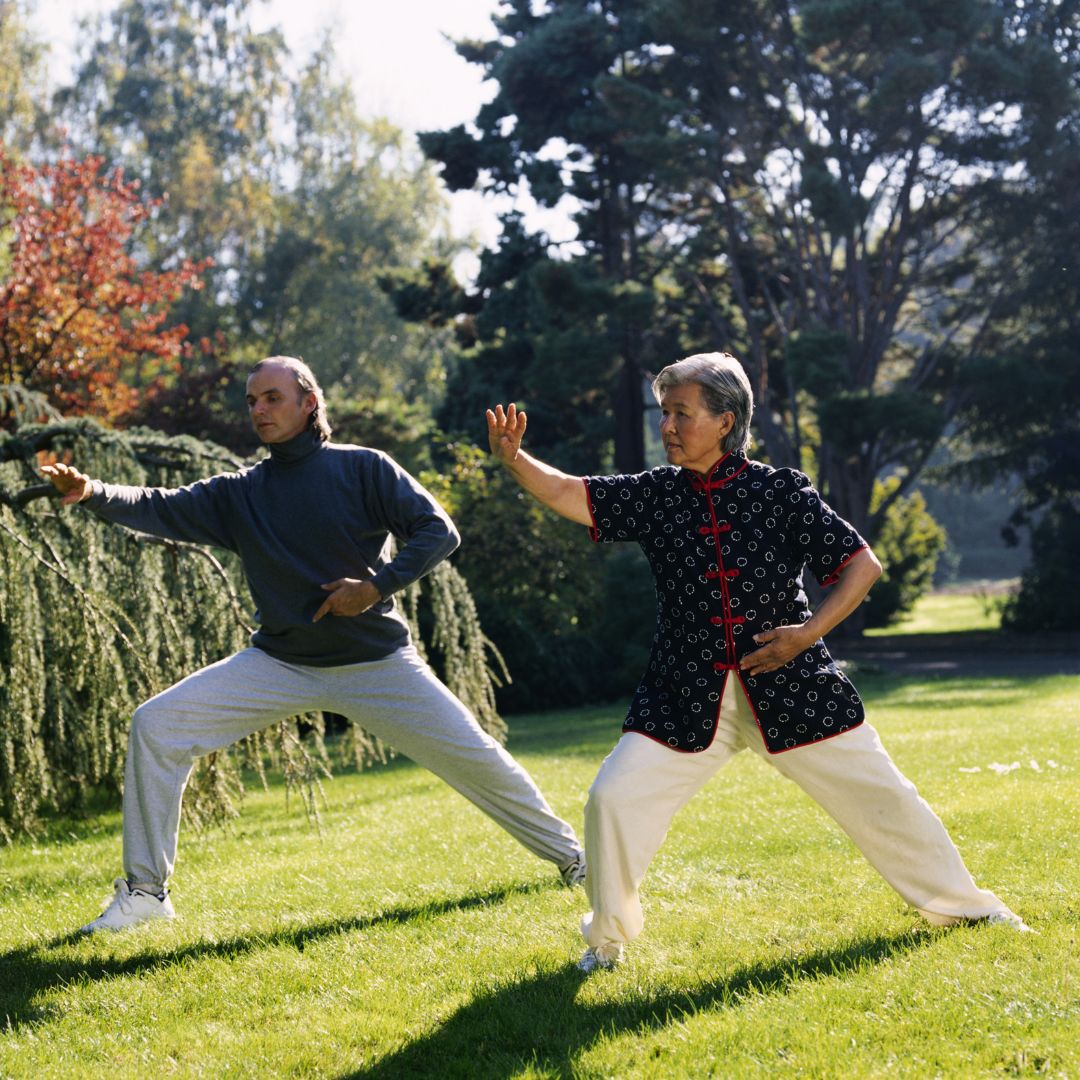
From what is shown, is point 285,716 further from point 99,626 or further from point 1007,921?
point 1007,921

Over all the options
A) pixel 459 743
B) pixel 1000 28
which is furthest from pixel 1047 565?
pixel 459 743

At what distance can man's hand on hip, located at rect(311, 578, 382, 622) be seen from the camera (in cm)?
437

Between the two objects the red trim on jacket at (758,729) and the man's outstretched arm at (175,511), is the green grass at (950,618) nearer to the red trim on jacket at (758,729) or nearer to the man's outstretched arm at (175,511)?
the man's outstretched arm at (175,511)

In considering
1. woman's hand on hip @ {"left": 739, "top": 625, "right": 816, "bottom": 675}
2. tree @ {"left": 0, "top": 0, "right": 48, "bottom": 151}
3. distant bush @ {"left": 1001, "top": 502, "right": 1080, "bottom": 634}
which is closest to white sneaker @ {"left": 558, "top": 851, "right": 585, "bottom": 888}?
woman's hand on hip @ {"left": 739, "top": 625, "right": 816, "bottom": 675}

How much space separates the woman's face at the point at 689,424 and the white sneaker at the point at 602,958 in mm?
1504

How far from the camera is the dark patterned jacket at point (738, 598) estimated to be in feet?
12.9

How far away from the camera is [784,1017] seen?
3467mm

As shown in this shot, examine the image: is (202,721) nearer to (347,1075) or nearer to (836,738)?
(347,1075)

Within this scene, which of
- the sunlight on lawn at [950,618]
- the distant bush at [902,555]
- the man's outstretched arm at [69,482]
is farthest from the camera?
the distant bush at [902,555]

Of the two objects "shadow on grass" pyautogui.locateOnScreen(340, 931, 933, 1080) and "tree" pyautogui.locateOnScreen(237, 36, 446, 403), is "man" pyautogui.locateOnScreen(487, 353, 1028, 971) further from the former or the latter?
"tree" pyautogui.locateOnScreen(237, 36, 446, 403)

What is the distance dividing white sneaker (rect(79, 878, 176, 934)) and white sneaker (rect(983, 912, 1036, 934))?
2.85 m

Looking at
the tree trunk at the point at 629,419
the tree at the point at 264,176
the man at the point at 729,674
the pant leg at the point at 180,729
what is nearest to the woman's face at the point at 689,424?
the man at the point at 729,674

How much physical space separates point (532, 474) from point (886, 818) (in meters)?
1.50

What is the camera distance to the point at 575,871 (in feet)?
16.6
